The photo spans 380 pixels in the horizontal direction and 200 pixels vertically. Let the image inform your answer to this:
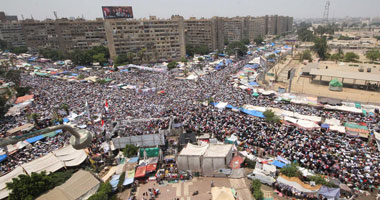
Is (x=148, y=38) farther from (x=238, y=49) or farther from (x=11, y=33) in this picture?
(x=11, y=33)

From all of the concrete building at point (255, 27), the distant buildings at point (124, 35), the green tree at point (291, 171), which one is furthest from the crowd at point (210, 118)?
the concrete building at point (255, 27)

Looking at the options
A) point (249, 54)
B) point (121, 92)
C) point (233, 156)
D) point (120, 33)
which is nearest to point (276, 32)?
point (249, 54)

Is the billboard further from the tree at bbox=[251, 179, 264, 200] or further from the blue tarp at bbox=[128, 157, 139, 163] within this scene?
the tree at bbox=[251, 179, 264, 200]

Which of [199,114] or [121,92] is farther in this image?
[121,92]

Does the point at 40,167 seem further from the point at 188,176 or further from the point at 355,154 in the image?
the point at 355,154

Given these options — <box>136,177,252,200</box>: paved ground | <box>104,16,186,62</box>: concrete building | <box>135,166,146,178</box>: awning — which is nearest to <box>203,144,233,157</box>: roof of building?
<box>136,177,252,200</box>: paved ground

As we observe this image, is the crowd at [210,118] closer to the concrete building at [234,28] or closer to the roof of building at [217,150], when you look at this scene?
the roof of building at [217,150]
